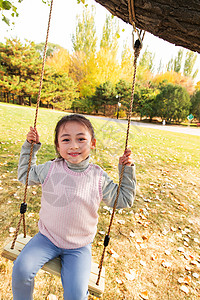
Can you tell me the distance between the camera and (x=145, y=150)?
7.36 metres

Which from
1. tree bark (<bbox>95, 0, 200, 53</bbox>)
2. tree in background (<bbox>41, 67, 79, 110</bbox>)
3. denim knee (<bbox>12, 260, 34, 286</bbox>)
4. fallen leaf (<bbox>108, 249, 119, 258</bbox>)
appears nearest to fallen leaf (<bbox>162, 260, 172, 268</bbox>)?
fallen leaf (<bbox>108, 249, 119, 258</bbox>)

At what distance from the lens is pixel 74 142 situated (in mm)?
1489

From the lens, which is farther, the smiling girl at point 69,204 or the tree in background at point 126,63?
the tree in background at point 126,63

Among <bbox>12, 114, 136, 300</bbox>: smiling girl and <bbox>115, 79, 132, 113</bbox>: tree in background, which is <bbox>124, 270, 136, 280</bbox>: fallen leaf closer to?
<bbox>12, 114, 136, 300</bbox>: smiling girl

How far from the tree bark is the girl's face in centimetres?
90

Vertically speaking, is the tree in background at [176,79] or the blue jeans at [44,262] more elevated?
the tree in background at [176,79]

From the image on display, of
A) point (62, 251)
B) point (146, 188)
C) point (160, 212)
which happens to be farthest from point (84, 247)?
point (146, 188)

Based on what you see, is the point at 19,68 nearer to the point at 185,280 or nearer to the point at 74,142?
the point at 74,142

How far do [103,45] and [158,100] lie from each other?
11.6 metres

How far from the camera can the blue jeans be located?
122 cm

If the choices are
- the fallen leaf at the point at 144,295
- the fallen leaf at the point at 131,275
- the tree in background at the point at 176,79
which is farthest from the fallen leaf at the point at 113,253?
the tree in background at the point at 176,79

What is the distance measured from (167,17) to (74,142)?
112cm

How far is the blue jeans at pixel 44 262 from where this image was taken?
122 centimetres

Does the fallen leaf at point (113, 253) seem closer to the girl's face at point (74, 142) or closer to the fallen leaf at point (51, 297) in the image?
the fallen leaf at point (51, 297)
